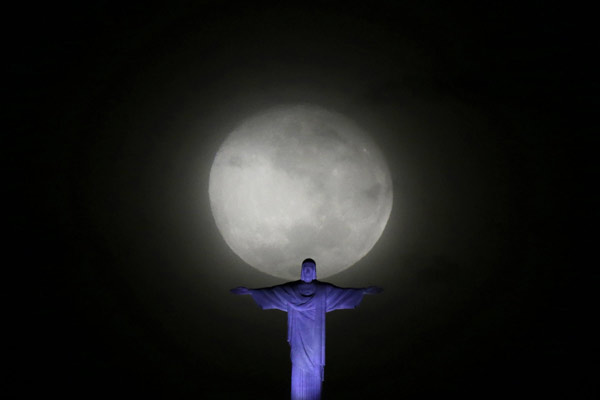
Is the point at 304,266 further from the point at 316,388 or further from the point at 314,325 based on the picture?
the point at 316,388

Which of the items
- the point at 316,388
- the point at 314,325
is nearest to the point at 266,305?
the point at 314,325

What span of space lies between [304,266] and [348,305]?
109 cm

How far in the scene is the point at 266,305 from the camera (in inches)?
381

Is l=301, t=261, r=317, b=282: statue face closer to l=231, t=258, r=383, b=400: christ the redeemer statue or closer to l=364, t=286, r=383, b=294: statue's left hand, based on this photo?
l=231, t=258, r=383, b=400: christ the redeemer statue

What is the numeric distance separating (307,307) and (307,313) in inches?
4.5

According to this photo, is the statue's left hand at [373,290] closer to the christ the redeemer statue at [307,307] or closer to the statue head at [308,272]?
the christ the redeemer statue at [307,307]

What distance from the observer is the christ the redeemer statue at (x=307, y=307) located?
9344mm

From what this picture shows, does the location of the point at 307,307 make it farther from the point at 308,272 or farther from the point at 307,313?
the point at 308,272

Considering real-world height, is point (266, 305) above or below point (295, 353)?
above

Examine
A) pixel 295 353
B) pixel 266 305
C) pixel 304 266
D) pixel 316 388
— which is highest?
pixel 304 266

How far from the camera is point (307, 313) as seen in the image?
960 cm

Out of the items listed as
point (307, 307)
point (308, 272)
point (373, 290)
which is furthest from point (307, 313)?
point (373, 290)

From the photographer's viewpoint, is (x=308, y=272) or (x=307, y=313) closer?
(x=307, y=313)

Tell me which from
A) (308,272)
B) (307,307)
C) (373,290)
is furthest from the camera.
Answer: (308,272)
